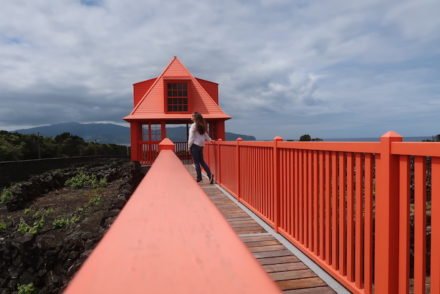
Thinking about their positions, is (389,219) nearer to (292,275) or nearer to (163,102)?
(292,275)

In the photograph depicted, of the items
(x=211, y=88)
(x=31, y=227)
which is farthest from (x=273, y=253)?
(x=211, y=88)

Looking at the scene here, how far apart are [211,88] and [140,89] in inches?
204

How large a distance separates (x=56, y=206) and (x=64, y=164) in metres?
10.1

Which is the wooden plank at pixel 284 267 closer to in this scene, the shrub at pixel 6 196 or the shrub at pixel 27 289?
the shrub at pixel 27 289

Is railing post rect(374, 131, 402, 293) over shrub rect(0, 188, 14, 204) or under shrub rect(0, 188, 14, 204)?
over

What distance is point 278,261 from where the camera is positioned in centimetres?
439

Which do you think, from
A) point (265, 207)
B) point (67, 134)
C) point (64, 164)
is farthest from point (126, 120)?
point (265, 207)

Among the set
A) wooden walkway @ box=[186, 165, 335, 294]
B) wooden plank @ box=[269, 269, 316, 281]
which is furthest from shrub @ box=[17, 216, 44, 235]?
wooden plank @ box=[269, 269, 316, 281]

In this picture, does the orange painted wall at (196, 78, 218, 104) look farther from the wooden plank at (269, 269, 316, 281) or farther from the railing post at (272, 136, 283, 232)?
the wooden plank at (269, 269, 316, 281)

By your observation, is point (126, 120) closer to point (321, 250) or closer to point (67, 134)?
point (67, 134)

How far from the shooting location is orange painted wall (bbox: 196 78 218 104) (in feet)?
89.5

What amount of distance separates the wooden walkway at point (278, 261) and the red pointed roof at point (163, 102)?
1788 centimetres

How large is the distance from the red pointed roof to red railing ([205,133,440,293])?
60.3 ft

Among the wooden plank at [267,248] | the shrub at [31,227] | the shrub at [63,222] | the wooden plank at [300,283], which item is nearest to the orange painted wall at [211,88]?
the shrub at [63,222]
